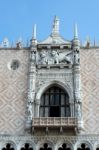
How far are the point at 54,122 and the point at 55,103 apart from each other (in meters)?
1.63

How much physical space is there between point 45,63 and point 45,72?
575 millimetres

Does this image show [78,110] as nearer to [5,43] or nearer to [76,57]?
[76,57]

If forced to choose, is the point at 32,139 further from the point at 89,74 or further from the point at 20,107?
the point at 89,74

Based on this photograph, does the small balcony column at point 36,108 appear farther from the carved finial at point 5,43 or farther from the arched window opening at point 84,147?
the carved finial at point 5,43

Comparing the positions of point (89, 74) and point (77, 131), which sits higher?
point (89, 74)

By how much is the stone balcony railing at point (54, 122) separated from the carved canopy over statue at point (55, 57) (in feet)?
12.0

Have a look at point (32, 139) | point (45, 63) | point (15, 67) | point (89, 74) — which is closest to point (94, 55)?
point (89, 74)

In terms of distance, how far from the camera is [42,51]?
24297 mm

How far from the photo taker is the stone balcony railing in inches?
840

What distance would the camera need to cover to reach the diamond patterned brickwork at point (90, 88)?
22000mm

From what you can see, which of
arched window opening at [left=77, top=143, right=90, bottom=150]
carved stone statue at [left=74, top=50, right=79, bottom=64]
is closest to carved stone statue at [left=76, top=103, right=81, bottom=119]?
arched window opening at [left=77, top=143, right=90, bottom=150]

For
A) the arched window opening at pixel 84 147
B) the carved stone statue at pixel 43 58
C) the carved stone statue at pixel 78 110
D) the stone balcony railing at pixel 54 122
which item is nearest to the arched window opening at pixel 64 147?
the arched window opening at pixel 84 147

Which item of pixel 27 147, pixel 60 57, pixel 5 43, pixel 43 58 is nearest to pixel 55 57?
pixel 60 57

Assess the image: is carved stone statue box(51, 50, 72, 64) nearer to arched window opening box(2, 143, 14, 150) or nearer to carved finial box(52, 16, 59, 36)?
carved finial box(52, 16, 59, 36)
